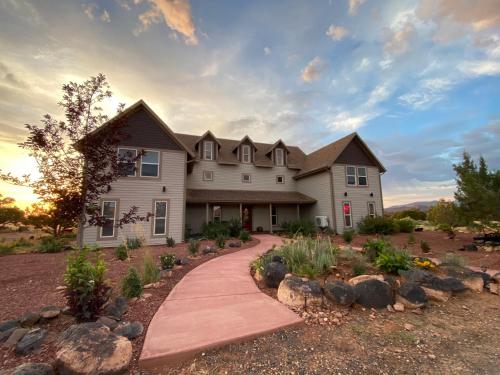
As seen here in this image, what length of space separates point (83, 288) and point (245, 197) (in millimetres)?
14304

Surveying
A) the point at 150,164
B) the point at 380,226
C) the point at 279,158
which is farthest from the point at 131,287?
the point at 279,158

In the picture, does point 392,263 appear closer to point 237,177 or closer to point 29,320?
point 29,320

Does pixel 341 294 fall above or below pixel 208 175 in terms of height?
below

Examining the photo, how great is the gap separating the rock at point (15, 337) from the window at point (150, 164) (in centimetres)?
1087

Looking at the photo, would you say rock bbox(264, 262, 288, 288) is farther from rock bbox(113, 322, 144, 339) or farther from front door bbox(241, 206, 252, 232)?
front door bbox(241, 206, 252, 232)

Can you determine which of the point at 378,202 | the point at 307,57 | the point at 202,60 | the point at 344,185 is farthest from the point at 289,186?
the point at 202,60

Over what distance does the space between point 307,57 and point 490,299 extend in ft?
38.3

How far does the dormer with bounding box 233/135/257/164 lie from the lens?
63.0 ft

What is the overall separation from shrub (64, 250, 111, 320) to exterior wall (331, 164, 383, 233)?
16.3 meters

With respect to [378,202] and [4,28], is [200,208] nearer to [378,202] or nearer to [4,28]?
[4,28]

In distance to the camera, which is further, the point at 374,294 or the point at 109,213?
the point at 109,213

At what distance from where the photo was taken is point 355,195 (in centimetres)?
1769

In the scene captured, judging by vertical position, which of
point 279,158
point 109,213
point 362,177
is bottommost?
point 109,213

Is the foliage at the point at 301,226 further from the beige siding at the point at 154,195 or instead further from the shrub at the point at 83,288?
the shrub at the point at 83,288
